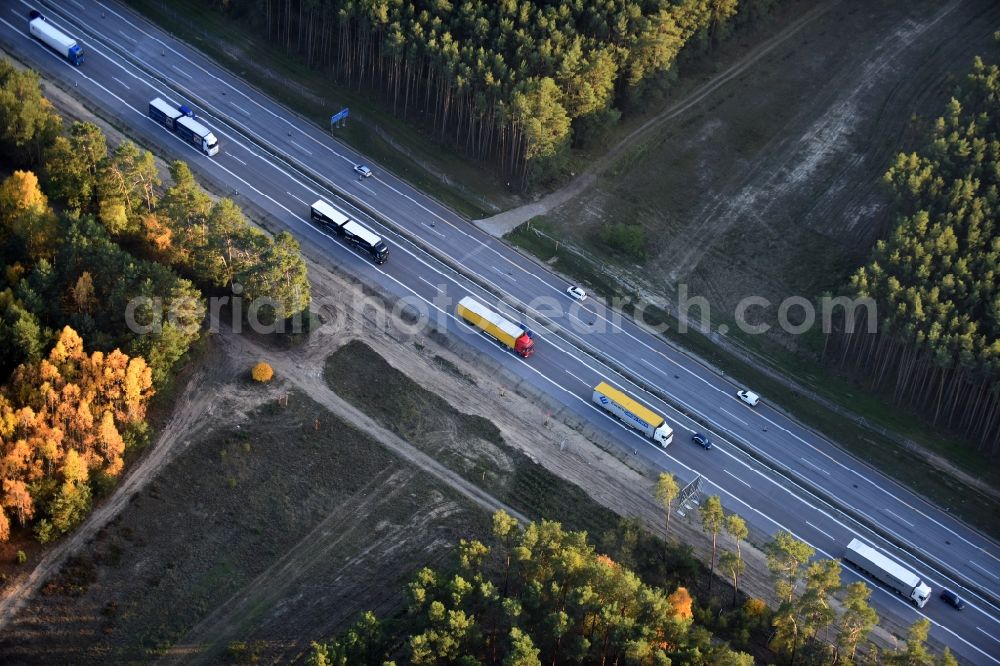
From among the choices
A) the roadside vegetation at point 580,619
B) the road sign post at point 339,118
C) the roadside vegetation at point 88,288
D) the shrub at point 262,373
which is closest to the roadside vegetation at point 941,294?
the roadside vegetation at point 580,619

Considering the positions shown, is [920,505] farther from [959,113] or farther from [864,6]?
[864,6]

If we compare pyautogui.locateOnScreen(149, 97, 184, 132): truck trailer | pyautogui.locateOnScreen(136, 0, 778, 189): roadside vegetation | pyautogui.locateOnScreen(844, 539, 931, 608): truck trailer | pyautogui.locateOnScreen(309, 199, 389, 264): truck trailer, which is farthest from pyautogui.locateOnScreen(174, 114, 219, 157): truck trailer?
pyautogui.locateOnScreen(844, 539, 931, 608): truck trailer

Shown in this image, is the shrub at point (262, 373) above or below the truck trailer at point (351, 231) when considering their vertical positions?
below

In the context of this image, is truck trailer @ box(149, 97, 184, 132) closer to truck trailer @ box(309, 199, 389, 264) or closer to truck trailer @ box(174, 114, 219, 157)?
truck trailer @ box(174, 114, 219, 157)

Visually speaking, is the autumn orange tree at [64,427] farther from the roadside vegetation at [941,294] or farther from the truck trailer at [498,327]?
the roadside vegetation at [941,294]

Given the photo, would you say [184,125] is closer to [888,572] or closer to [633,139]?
[633,139]

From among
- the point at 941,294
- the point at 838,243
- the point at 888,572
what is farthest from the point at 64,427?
the point at 838,243
